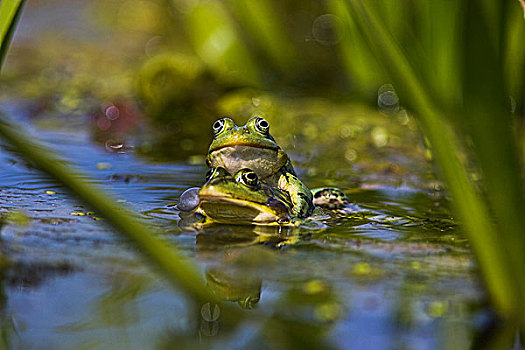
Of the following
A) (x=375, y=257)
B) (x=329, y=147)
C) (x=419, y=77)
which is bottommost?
(x=375, y=257)

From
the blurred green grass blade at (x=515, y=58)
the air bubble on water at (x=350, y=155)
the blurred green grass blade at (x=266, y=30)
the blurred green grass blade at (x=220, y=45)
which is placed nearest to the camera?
the blurred green grass blade at (x=515, y=58)

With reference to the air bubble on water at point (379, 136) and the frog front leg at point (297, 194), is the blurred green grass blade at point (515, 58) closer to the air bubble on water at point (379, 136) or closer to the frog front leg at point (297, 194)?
the air bubble on water at point (379, 136)

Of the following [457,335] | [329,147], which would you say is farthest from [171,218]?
[329,147]

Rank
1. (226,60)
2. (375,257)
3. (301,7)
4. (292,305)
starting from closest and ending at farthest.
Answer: (292,305) < (375,257) < (226,60) < (301,7)

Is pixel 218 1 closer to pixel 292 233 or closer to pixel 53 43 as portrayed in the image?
pixel 53 43

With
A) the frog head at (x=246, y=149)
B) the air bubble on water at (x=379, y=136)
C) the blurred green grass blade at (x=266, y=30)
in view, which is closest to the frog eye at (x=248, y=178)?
the frog head at (x=246, y=149)

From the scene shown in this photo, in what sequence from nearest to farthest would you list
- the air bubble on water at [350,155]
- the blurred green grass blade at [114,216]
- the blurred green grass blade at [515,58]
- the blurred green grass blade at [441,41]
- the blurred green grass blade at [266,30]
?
the blurred green grass blade at [114,216] → the blurred green grass blade at [515,58] → the blurred green grass blade at [441,41] → the air bubble on water at [350,155] → the blurred green grass blade at [266,30]

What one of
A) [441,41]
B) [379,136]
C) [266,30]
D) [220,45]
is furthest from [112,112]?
[441,41]
